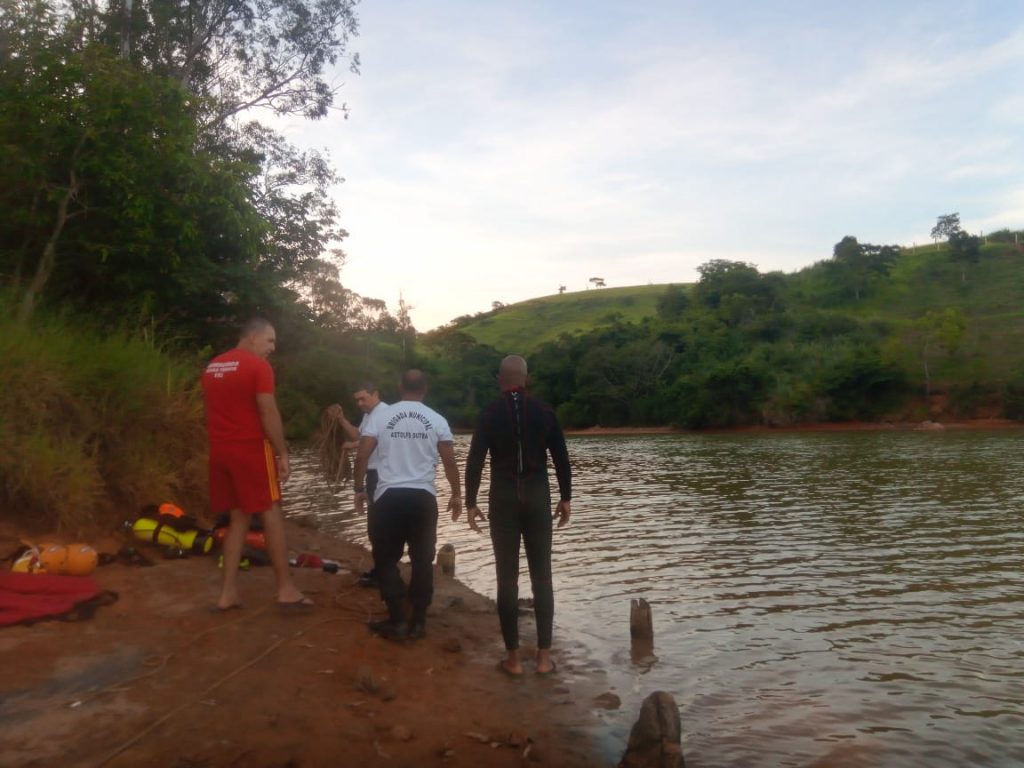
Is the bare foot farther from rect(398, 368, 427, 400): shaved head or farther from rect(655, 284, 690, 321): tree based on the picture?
rect(655, 284, 690, 321): tree

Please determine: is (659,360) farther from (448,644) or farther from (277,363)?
(448,644)

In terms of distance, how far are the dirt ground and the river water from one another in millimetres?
766

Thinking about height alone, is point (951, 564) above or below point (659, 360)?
below

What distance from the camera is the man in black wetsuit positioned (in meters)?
5.81

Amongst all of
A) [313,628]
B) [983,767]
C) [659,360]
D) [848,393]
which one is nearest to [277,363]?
[313,628]

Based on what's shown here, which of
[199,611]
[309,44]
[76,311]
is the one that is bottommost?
[199,611]

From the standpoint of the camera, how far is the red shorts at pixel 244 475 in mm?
5980

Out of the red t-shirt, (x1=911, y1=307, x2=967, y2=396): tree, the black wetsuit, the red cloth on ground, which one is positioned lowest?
the red cloth on ground

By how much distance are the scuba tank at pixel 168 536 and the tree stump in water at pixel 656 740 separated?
4968mm

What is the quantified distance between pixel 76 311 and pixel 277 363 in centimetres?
677

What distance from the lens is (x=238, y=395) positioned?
235 inches

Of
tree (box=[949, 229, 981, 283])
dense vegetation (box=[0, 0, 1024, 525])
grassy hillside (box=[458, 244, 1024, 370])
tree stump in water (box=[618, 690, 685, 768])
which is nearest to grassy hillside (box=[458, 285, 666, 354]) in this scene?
grassy hillside (box=[458, 244, 1024, 370])

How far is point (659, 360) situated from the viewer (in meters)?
69.7

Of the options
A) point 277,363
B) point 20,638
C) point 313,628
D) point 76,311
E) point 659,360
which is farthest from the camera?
point 659,360
